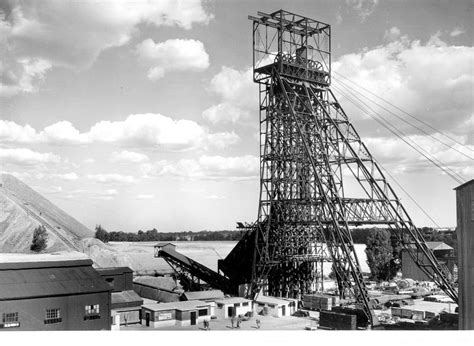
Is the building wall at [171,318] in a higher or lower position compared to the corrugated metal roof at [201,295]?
lower

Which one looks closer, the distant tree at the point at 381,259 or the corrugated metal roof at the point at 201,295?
the corrugated metal roof at the point at 201,295

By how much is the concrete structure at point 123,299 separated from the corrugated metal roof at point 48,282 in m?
3.05

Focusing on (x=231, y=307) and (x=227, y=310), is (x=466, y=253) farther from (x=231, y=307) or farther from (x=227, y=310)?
(x=227, y=310)

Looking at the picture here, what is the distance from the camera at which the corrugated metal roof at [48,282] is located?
70.4 ft

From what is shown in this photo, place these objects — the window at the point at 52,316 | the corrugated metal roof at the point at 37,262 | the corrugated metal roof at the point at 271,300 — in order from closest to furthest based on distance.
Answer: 1. the window at the point at 52,316
2. the corrugated metal roof at the point at 37,262
3. the corrugated metal roof at the point at 271,300

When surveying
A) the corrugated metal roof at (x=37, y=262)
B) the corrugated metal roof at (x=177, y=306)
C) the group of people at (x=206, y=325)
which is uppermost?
the corrugated metal roof at (x=37, y=262)

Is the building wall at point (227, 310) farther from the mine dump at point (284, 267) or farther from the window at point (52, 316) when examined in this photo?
the window at point (52, 316)

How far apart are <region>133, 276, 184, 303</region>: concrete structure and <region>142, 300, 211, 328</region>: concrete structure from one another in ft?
20.3

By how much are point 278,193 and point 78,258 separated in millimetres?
14628

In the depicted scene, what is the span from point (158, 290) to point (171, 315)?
9.92m

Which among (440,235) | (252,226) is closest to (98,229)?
(440,235)

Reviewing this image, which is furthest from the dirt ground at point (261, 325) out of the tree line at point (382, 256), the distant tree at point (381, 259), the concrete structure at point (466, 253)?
the distant tree at point (381, 259)

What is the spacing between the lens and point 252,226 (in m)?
36.4
